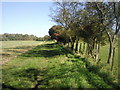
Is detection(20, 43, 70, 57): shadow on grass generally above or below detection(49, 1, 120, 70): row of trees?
below

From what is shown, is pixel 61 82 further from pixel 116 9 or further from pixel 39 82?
pixel 116 9

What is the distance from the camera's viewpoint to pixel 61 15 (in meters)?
27.8

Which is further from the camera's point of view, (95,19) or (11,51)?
(11,51)

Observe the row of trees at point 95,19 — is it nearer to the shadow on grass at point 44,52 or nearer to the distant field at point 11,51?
the shadow on grass at point 44,52

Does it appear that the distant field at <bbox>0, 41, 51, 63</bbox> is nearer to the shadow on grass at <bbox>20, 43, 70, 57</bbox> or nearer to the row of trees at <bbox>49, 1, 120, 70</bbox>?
the shadow on grass at <bbox>20, 43, 70, 57</bbox>

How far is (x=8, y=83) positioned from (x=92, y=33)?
58.0ft

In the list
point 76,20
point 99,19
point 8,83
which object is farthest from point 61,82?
point 76,20

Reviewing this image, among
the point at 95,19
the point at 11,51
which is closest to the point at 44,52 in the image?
the point at 11,51

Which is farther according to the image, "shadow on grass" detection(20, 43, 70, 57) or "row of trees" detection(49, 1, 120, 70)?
"shadow on grass" detection(20, 43, 70, 57)

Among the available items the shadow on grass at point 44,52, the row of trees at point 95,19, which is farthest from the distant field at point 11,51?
the row of trees at point 95,19

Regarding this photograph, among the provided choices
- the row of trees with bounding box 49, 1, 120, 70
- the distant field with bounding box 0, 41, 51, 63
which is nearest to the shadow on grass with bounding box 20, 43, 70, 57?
the distant field with bounding box 0, 41, 51, 63

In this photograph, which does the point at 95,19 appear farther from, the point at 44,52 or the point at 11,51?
the point at 11,51

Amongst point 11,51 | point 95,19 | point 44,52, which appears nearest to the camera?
point 95,19

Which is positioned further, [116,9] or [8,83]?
[116,9]
